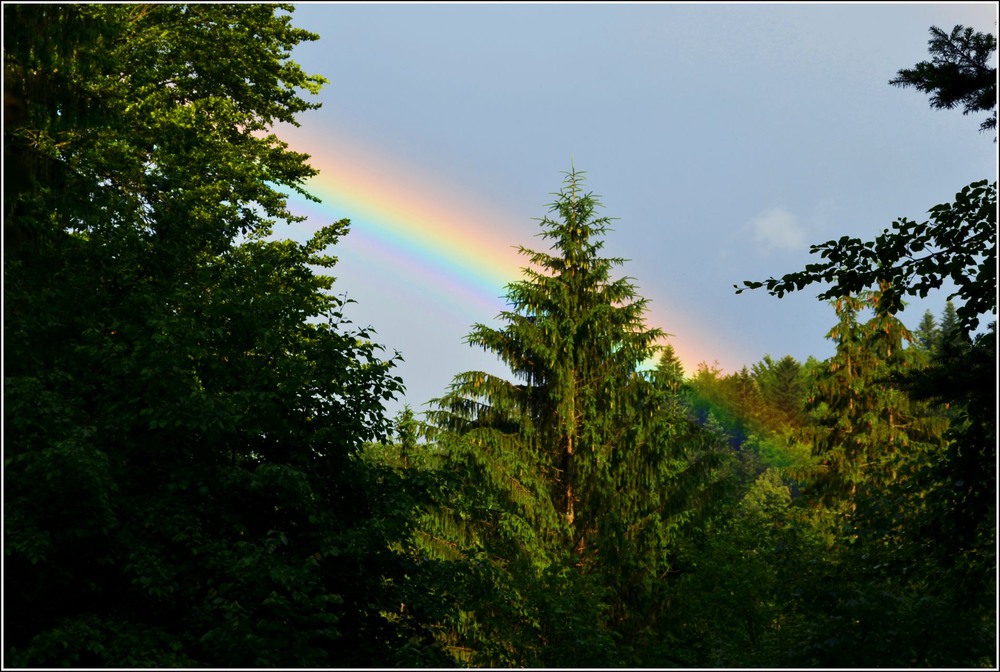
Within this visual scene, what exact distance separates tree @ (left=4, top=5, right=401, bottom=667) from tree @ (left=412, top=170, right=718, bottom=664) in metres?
9.80

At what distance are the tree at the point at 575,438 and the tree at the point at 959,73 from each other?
1519cm

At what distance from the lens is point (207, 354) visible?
1302 centimetres

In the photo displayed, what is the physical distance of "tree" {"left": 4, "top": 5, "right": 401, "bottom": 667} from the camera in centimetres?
1047

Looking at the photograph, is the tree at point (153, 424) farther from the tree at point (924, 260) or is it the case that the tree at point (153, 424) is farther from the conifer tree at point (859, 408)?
the conifer tree at point (859, 408)

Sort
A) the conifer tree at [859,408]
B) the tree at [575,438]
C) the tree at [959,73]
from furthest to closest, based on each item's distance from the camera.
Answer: the conifer tree at [859,408], the tree at [575,438], the tree at [959,73]

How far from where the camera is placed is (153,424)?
38.2 feet

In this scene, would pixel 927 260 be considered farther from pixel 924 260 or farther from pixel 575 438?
pixel 575 438

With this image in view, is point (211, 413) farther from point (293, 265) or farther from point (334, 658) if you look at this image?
point (293, 265)

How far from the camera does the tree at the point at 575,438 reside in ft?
81.2

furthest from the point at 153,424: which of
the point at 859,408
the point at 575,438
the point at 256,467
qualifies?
the point at 859,408

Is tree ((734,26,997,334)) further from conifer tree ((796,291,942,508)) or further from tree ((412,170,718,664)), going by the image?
conifer tree ((796,291,942,508))

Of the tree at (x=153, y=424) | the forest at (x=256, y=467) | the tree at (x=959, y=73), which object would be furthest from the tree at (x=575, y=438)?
the tree at (x=959, y=73)

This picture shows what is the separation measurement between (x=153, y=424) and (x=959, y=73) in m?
9.56

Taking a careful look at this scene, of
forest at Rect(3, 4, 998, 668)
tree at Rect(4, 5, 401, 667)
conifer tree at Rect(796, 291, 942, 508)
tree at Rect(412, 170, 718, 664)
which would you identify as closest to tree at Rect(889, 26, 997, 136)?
forest at Rect(3, 4, 998, 668)
